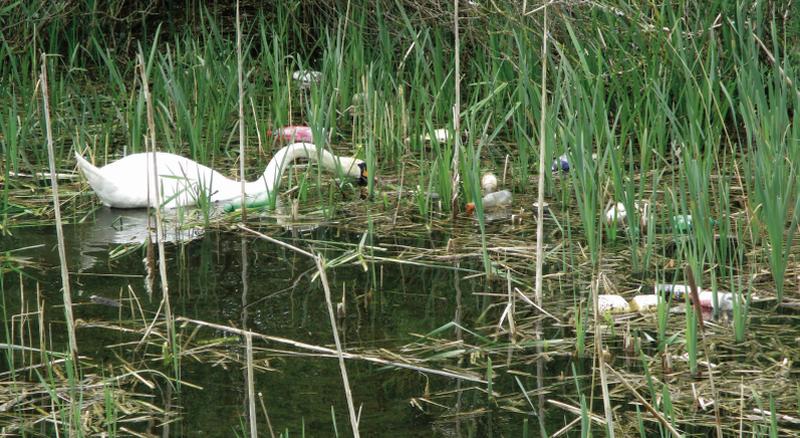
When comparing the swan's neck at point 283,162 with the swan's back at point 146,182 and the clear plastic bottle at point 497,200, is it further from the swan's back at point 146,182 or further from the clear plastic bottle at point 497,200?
the clear plastic bottle at point 497,200

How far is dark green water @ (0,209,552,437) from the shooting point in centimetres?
301

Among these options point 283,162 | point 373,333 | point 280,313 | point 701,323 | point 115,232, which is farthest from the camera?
point 283,162

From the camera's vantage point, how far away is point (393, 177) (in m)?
5.63

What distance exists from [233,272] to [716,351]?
1.78 meters

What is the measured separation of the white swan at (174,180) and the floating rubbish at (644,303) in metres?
1.86

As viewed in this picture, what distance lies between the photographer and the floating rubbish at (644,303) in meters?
3.69

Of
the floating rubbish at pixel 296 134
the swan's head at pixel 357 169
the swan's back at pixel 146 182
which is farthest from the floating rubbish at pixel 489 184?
the floating rubbish at pixel 296 134

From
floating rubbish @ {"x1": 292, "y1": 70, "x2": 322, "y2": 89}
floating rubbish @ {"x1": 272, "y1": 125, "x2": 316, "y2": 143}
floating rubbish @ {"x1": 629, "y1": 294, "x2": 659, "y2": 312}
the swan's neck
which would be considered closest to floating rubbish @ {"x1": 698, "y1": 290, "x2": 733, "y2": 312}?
floating rubbish @ {"x1": 629, "y1": 294, "x2": 659, "y2": 312}

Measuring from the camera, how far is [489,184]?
535cm

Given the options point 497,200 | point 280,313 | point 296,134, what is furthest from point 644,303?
point 296,134

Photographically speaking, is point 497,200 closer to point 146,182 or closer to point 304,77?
point 146,182

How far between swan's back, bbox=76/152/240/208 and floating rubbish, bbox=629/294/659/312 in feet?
6.52

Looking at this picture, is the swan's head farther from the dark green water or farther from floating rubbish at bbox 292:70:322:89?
floating rubbish at bbox 292:70:322:89

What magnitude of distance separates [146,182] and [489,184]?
1.52m
